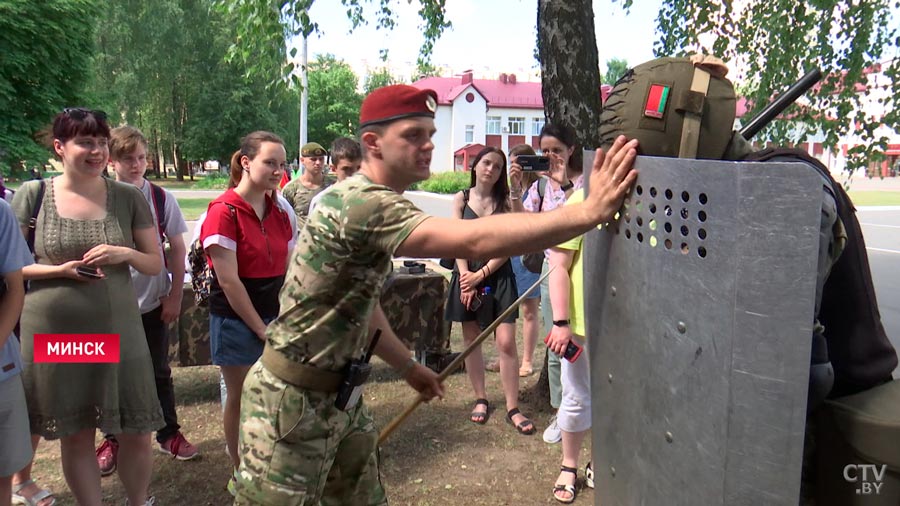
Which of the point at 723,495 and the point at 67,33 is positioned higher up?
the point at 67,33

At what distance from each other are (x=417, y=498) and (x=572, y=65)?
305cm

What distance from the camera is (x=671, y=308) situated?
52.6 inches

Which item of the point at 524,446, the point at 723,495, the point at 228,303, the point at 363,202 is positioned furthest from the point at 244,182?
the point at 723,495

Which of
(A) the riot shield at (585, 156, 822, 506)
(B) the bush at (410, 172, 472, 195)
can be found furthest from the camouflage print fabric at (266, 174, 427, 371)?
(B) the bush at (410, 172, 472, 195)

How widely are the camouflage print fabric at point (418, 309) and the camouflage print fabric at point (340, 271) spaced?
312 centimetres

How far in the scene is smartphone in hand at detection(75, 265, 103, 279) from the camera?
279 cm

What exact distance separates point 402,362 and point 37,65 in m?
27.3

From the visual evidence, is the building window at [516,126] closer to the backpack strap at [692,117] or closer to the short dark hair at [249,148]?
the short dark hair at [249,148]

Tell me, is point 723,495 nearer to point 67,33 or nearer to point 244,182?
point 244,182

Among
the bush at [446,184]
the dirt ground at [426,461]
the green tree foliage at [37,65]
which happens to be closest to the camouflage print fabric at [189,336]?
the dirt ground at [426,461]

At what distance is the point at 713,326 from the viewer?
1.25 metres

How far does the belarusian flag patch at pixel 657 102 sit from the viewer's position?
5.07 ft

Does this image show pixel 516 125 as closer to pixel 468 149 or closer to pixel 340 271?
pixel 468 149

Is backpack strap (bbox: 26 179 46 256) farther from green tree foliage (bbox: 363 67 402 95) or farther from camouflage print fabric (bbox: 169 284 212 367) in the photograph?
green tree foliage (bbox: 363 67 402 95)
